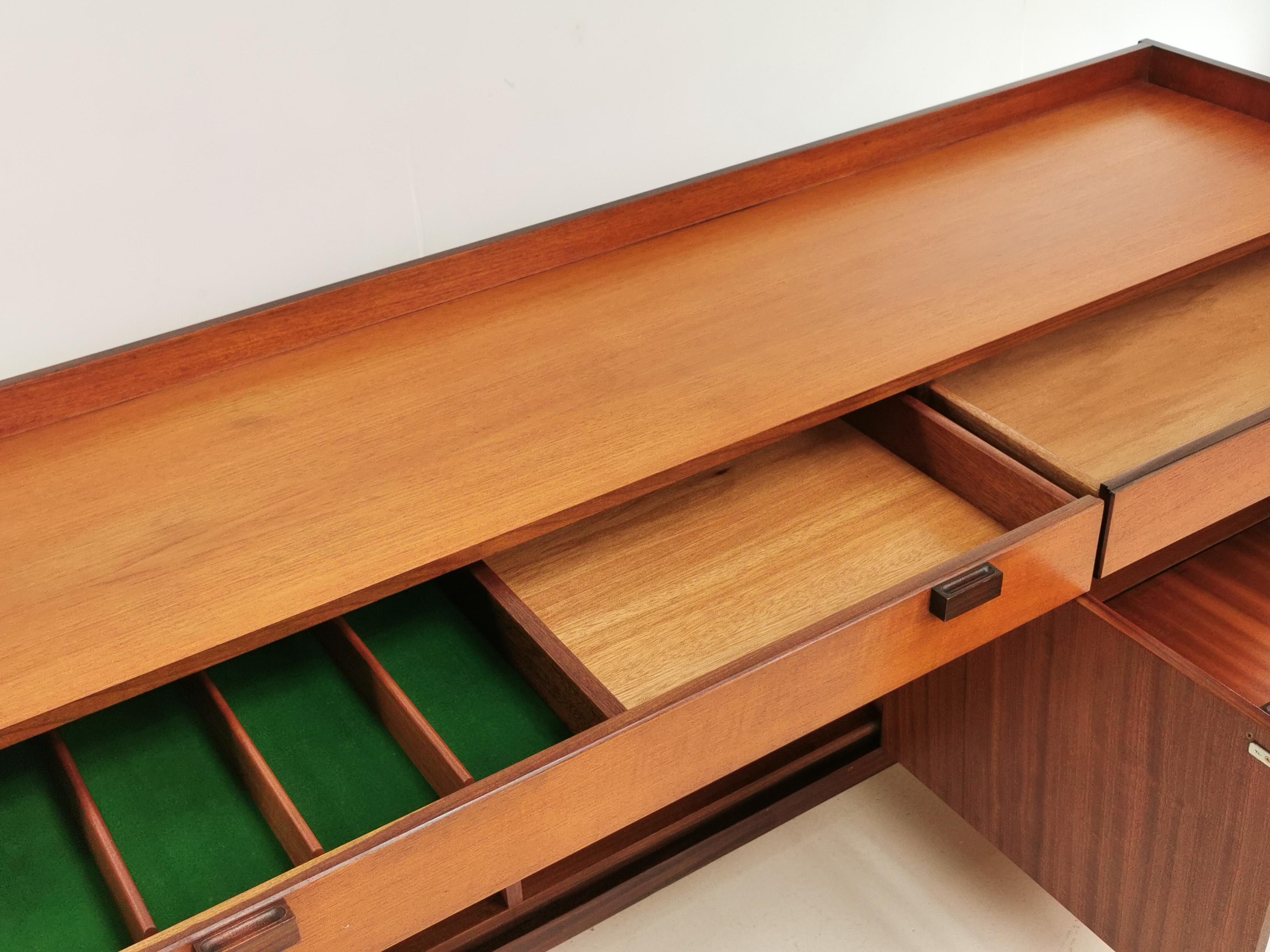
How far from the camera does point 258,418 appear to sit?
115 centimetres

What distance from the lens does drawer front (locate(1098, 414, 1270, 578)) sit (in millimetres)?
1121

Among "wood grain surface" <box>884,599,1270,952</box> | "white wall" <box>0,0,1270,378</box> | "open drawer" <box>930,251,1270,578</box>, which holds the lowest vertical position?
"wood grain surface" <box>884,599,1270,952</box>

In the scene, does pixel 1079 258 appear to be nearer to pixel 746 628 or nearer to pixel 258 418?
pixel 746 628

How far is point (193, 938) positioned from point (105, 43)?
79 centimetres

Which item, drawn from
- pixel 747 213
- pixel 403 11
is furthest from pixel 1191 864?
pixel 403 11

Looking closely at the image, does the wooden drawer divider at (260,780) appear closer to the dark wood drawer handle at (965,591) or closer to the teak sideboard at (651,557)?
the teak sideboard at (651,557)

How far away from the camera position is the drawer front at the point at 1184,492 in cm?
112

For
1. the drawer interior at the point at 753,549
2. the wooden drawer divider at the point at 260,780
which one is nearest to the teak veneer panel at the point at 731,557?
the drawer interior at the point at 753,549

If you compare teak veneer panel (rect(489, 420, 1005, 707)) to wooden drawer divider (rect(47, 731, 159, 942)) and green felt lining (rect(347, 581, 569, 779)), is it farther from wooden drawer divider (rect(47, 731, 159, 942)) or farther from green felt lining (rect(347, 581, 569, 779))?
wooden drawer divider (rect(47, 731, 159, 942))

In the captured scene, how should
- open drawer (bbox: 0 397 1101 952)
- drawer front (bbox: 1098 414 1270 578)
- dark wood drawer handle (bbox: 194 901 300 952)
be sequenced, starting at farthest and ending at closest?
drawer front (bbox: 1098 414 1270 578) → open drawer (bbox: 0 397 1101 952) → dark wood drawer handle (bbox: 194 901 300 952)

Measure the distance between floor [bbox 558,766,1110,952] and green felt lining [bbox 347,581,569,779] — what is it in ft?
1.73

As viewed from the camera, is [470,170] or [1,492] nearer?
[1,492]

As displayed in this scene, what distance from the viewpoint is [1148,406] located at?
1.28 metres

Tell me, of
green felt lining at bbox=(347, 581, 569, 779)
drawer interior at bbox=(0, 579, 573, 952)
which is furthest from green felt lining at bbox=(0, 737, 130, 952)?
green felt lining at bbox=(347, 581, 569, 779)
